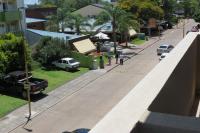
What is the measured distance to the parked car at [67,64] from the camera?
3831 centimetres

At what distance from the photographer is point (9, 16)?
38.5 meters

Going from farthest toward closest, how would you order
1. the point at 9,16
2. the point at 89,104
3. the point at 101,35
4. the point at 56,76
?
the point at 101,35 < the point at 9,16 < the point at 56,76 < the point at 89,104

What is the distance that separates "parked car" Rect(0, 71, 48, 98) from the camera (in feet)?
92.9

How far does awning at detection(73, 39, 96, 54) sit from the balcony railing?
8511 mm

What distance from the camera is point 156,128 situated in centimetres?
487

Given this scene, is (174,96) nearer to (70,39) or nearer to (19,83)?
(19,83)

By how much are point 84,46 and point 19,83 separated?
752 inches

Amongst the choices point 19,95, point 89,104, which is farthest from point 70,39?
point 89,104

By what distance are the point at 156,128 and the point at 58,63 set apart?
114 ft

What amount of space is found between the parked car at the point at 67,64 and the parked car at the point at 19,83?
8.43 m

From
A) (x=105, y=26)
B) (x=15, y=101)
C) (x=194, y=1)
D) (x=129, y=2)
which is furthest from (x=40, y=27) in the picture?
(x=194, y=1)

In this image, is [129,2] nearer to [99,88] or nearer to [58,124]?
[99,88]

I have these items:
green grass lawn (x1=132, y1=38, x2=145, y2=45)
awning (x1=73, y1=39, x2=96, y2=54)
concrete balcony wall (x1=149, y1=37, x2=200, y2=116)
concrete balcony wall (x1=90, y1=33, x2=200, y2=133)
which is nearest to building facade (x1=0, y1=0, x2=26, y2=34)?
awning (x1=73, y1=39, x2=96, y2=54)

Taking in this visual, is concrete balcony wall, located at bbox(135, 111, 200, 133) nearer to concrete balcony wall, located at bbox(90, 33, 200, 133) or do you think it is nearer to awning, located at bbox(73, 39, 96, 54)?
concrete balcony wall, located at bbox(90, 33, 200, 133)
